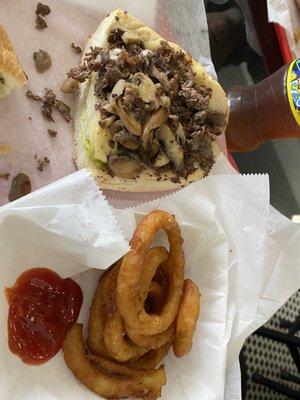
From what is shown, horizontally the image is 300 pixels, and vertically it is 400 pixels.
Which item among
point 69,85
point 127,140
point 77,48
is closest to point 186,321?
point 127,140

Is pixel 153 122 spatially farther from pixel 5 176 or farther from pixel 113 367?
pixel 113 367

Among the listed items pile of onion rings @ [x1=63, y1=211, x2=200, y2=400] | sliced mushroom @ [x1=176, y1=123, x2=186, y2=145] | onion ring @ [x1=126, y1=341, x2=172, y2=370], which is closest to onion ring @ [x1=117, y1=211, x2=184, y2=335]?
pile of onion rings @ [x1=63, y1=211, x2=200, y2=400]

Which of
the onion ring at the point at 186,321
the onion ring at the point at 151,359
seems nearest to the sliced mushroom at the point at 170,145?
the onion ring at the point at 186,321

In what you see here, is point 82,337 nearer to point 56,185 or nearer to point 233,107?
point 56,185

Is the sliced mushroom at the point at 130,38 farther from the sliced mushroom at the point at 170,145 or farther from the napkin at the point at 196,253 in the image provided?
the napkin at the point at 196,253

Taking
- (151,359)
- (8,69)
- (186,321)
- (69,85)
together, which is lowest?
(151,359)

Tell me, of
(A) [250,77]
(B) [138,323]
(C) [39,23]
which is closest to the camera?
(B) [138,323]
